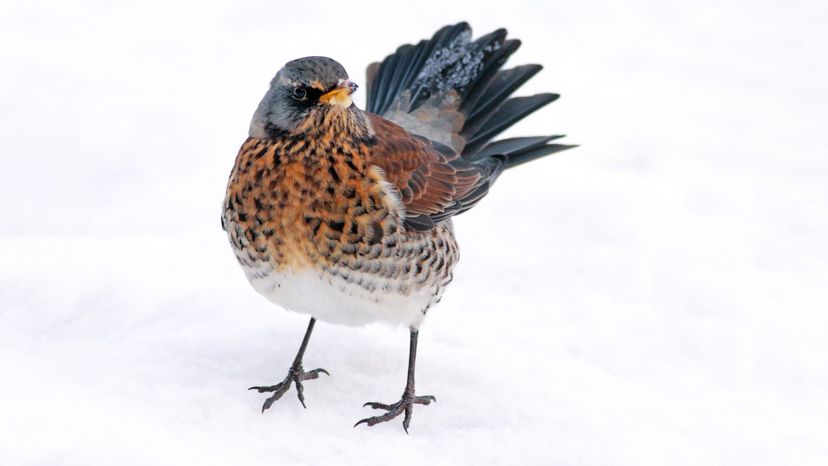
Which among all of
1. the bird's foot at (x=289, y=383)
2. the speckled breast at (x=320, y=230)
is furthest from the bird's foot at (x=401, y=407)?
the speckled breast at (x=320, y=230)

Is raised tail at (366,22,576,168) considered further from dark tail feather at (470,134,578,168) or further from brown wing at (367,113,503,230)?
brown wing at (367,113,503,230)

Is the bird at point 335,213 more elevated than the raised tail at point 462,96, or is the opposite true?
the raised tail at point 462,96

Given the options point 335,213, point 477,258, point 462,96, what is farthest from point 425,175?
point 477,258

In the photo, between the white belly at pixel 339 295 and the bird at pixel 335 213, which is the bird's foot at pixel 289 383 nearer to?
the bird at pixel 335 213

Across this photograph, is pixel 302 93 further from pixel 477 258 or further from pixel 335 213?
pixel 477 258

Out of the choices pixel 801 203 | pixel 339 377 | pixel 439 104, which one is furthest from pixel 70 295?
pixel 801 203

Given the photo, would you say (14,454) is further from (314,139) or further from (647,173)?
(647,173)

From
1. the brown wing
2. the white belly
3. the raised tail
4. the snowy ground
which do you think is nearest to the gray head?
the brown wing
